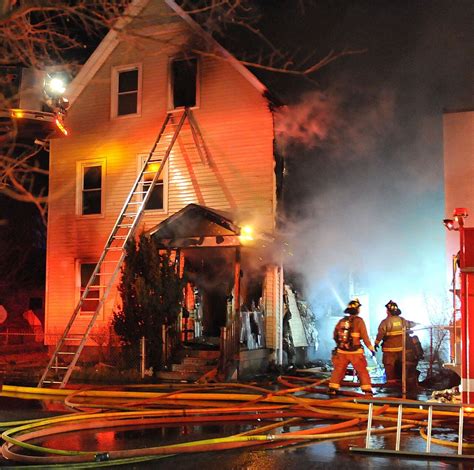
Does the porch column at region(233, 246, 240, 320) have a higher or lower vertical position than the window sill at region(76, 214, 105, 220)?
lower

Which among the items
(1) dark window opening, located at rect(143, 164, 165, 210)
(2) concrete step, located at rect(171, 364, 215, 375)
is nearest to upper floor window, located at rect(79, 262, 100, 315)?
(1) dark window opening, located at rect(143, 164, 165, 210)

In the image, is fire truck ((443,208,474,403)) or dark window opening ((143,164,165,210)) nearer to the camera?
fire truck ((443,208,474,403))

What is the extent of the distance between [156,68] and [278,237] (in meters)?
5.55

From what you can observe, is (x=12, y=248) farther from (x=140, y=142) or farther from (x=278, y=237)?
(x=278, y=237)

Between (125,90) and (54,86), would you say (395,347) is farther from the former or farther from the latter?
(125,90)

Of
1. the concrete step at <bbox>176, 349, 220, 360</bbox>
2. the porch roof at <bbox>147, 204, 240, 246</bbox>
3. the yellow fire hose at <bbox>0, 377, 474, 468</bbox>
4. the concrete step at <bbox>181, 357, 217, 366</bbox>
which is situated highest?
the porch roof at <bbox>147, 204, 240, 246</bbox>

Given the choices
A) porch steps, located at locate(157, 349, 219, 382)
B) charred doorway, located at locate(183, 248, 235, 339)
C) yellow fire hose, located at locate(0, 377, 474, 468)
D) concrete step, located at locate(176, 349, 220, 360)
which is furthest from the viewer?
charred doorway, located at locate(183, 248, 235, 339)

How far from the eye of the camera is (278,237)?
1482 centimetres

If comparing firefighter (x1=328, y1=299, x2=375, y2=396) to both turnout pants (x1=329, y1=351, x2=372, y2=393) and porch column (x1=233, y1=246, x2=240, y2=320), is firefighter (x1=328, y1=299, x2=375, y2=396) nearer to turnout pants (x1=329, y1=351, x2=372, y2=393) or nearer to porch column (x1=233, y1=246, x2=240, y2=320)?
turnout pants (x1=329, y1=351, x2=372, y2=393)

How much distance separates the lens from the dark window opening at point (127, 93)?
1683 centimetres

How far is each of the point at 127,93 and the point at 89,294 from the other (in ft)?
17.5

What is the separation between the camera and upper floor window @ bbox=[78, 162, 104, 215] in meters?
17.1

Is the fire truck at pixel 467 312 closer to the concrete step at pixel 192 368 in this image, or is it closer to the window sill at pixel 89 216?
the concrete step at pixel 192 368

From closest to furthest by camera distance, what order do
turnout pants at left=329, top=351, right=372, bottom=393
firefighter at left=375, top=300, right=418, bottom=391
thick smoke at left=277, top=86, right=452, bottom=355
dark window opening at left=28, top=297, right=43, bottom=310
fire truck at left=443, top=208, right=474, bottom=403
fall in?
fire truck at left=443, top=208, right=474, bottom=403 < turnout pants at left=329, top=351, right=372, bottom=393 < firefighter at left=375, top=300, right=418, bottom=391 < thick smoke at left=277, top=86, right=452, bottom=355 < dark window opening at left=28, top=297, right=43, bottom=310
